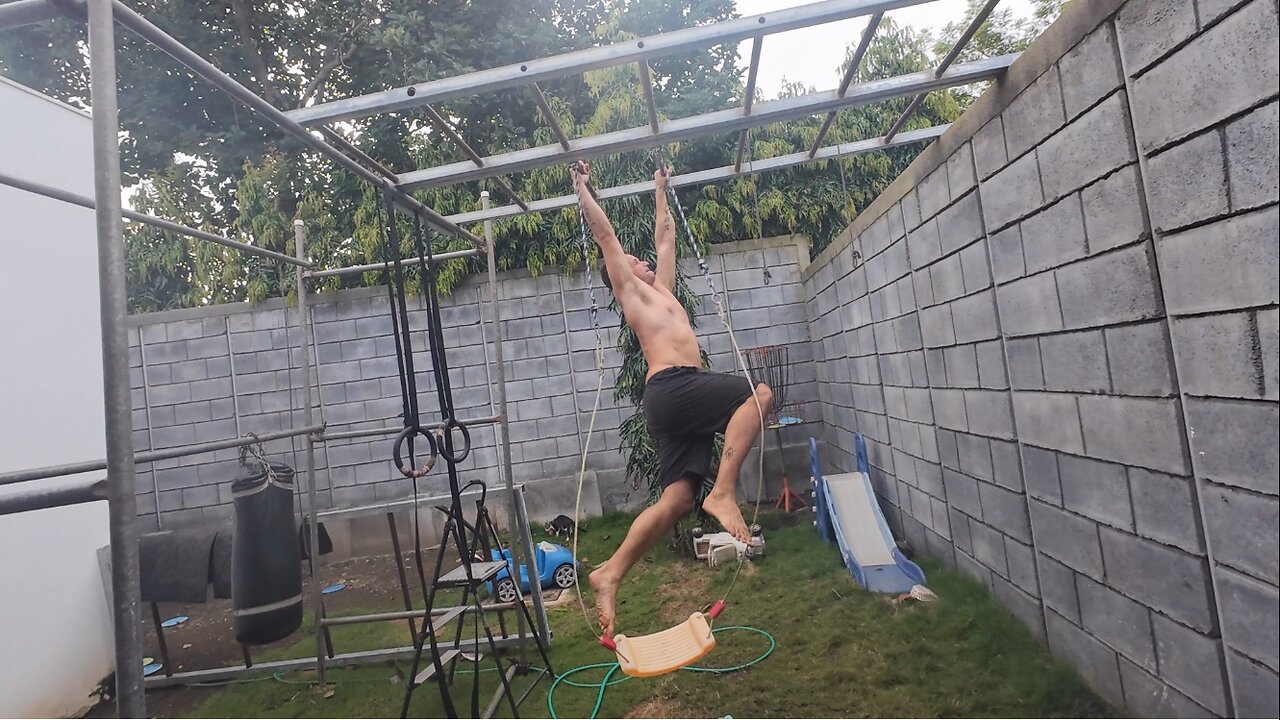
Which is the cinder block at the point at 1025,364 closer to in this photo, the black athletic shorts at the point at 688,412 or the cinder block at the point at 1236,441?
the cinder block at the point at 1236,441

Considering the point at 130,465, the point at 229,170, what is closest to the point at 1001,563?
the point at 130,465

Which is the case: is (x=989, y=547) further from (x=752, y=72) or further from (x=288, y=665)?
(x=288, y=665)

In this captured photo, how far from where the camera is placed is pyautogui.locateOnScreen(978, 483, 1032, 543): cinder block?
6.97 feet

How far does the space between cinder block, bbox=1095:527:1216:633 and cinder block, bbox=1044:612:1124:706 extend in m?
0.25

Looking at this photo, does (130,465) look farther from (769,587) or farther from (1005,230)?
(769,587)

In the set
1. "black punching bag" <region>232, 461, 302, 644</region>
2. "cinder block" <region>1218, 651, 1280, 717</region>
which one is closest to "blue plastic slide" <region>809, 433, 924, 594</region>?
"cinder block" <region>1218, 651, 1280, 717</region>

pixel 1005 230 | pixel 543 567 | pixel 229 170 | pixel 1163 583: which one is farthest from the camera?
pixel 229 170

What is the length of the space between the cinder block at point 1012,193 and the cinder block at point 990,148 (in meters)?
0.03

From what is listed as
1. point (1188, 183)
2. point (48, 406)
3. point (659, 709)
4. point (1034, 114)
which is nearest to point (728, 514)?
point (659, 709)

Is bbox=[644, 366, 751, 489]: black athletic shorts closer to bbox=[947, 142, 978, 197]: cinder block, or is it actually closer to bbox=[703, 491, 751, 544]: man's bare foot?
bbox=[703, 491, 751, 544]: man's bare foot

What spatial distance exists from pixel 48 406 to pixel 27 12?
278cm

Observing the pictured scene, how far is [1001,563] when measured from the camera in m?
2.32

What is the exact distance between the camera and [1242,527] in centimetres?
123

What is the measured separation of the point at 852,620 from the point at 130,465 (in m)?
2.59
